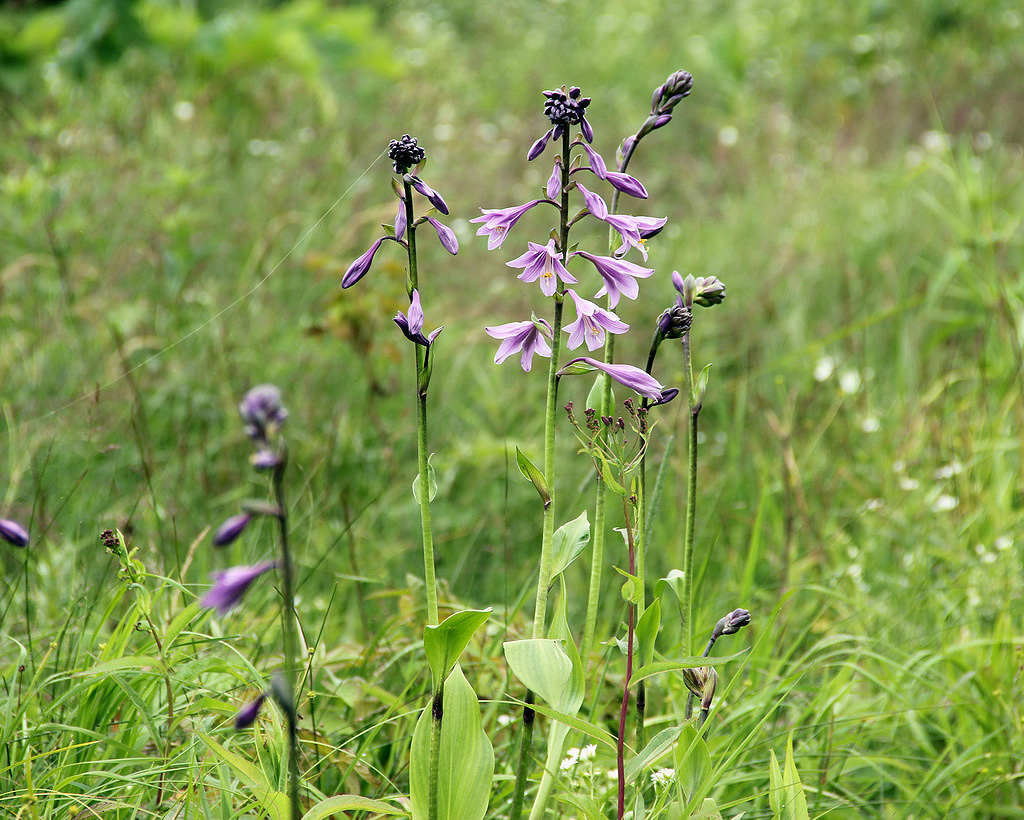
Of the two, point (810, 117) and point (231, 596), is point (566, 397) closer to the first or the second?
point (231, 596)

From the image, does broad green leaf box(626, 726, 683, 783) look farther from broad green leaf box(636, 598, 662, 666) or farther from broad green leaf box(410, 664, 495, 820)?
broad green leaf box(410, 664, 495, 820)

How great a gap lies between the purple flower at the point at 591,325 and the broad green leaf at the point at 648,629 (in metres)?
0.41

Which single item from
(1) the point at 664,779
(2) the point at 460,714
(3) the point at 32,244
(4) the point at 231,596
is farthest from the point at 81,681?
(3) the point at 32,244

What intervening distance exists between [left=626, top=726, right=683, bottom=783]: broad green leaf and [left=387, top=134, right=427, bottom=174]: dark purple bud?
92 centimetres

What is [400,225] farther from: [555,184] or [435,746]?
[435,746]

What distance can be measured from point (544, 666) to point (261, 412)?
65cm

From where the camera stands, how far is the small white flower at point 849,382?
351 centimetres

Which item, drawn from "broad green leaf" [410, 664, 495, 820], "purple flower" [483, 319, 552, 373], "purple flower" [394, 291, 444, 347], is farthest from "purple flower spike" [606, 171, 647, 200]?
"broad green leaf" [410, 664, 495, 820]

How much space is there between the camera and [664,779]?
5.02 feet

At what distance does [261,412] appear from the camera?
0.89 meters

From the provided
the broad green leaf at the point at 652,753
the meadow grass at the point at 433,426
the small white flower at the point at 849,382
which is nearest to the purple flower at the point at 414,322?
the meadow grass at the point at 433,426

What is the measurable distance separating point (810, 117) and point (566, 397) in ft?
17.7

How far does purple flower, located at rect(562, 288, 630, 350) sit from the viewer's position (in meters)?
1.33

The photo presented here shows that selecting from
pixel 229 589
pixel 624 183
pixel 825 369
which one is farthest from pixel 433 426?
pixel 229 589
